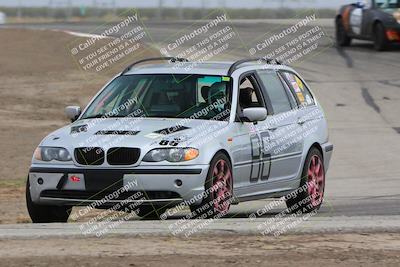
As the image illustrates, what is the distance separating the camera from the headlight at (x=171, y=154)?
1022cm

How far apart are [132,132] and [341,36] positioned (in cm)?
2264

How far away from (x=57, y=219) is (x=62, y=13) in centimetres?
5929

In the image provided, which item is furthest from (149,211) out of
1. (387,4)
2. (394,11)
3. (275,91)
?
(387,4)

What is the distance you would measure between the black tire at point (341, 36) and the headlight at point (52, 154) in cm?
2208

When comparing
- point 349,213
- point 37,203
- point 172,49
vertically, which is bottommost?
point 172,49

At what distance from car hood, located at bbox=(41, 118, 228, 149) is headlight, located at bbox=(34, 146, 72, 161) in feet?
0.15

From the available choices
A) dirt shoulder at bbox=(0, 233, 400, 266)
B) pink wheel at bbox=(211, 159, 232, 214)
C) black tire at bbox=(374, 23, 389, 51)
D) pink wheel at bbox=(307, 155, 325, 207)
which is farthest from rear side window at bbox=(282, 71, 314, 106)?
black tire at bbox=(374, 23, 389, 51)

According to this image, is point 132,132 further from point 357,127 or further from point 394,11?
point 394,11

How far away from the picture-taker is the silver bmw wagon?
33.6 ft

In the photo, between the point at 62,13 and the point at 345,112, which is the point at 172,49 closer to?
the point at 345,112

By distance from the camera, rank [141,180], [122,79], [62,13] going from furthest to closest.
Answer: [62,13] < [122,79] < [141,180]

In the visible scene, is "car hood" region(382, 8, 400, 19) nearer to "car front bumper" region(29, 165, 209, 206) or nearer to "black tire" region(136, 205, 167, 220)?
"black tire" region(136, 205, 167, 220)

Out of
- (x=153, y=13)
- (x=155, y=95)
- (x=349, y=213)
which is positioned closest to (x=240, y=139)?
(x=155, y=95)

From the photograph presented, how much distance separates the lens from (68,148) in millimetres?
10398
